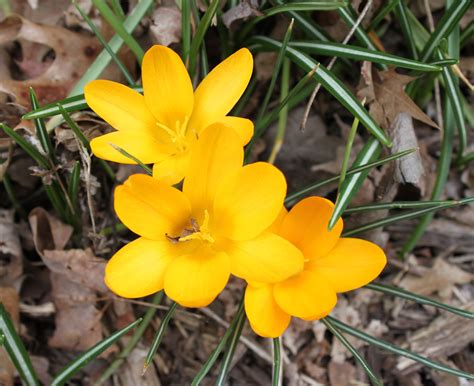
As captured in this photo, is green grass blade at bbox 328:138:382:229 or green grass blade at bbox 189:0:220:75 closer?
green grass blade at bbox 328:138:382:229

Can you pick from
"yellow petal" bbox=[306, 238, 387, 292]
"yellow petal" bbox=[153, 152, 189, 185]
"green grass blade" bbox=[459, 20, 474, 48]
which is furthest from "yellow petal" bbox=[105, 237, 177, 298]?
"green grass blade" bbox=[459, 20, 474, 48]

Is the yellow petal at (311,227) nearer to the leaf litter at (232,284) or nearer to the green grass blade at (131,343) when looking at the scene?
the leaf litter at (232,284)

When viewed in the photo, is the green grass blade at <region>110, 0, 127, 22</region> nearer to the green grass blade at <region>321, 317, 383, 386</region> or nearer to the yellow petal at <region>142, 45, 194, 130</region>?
the yellow petal at <region>142, 45, 194, 130</region>

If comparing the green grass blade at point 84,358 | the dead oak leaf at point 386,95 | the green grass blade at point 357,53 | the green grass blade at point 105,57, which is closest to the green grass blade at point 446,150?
the dead oak leaf at point 386,95

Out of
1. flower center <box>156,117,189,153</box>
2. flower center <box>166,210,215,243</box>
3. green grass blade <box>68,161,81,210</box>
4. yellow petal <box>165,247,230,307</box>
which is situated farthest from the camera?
green grass blade <box>68,161,81,210</box>

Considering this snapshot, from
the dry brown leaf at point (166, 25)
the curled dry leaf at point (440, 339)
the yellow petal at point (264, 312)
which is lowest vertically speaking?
the curled dry leaf at point (440, 339)

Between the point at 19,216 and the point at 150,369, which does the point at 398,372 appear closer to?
the point at 150,369

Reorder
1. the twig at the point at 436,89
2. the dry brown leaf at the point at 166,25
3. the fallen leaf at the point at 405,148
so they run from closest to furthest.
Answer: the fallen leaf at the point at 405,148
the dry brown leaf at the point at 166,25
the twig at the point at 436,89
